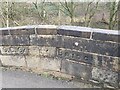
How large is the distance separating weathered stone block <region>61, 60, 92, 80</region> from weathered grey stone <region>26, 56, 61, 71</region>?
0.14 metres

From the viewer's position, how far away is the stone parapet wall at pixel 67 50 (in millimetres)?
4805

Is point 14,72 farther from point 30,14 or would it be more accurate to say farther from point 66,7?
point 30,14

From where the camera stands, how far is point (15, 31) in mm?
5543

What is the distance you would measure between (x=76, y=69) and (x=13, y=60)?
1.31 m

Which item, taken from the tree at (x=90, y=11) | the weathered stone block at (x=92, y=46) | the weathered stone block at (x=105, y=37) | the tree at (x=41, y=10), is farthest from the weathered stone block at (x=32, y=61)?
the tree at (x=41, y=10)

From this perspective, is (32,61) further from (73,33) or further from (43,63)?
(73,33)

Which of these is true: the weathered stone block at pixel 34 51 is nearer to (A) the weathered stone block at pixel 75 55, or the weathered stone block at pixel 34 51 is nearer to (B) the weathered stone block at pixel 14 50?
(B) the weathered stone block at pixel 14 50

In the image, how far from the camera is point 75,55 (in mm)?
5152

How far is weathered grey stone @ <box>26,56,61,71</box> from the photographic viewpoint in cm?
542

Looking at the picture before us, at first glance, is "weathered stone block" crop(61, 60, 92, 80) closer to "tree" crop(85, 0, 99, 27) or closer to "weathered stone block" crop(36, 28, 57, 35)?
"weathered stone block" crop(36, 28, 57, 35)

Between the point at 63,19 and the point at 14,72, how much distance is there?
268cm

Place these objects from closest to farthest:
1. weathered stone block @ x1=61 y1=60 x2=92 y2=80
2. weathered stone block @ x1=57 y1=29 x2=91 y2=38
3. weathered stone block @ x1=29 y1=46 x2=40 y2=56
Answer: weathered stone block @ x1=57 y1=29 x2=91 y2=38, weathered stone block @ x1=61 y1=60 x2=92 y2=80, weathered stone block @ x1=29 y1=46 x2=40 y2=56

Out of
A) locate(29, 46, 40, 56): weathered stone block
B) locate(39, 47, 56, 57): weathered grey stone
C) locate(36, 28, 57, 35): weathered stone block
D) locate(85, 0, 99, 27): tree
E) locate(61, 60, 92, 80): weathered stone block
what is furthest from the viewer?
locate(85, 0, 99, 27): tree

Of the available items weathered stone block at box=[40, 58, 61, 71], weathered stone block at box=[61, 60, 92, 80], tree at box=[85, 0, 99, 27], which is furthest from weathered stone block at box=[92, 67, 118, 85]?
tree at box=[85, 0, 99, 27]
